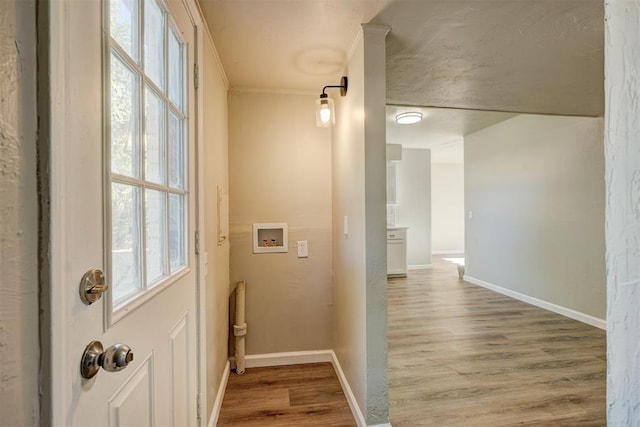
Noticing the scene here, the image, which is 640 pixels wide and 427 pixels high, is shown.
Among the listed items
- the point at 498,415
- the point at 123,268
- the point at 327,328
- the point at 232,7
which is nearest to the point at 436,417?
the point at 498,415

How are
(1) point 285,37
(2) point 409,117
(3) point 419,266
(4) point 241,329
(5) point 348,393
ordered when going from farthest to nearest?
1. (3) point 419,266
2. (2) point 409,117
3. (4) point 241,329
4. (5) point 348,393
5. (1) point 285,37

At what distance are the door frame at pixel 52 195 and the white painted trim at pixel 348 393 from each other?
5.12 ft

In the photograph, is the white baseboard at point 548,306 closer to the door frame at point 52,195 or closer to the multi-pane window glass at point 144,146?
the multi-pane window glass at point 144,146

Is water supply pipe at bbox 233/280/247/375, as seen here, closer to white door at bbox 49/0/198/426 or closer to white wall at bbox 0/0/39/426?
white door at bbox 49/0/198/426

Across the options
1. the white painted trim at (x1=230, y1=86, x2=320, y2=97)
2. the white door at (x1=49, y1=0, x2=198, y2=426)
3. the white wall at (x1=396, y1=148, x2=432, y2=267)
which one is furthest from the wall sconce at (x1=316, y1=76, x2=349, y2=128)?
the white wall at (x1=396, y1=148, x2=432, y2=267)

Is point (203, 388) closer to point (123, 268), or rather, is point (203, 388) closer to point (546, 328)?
point (123, 268)

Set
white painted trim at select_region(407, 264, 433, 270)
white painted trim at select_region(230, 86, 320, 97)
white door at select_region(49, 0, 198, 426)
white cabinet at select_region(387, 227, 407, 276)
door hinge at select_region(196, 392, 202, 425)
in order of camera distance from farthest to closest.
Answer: white painted trim at select_region(407, 264, 433, 270)
white cabinet at select_region(387, 227, 407, 276)
white painted trim at select_region(230, 86, 320, 97)
door hinge at select_region(196, 392, 202, 425)
white door at select_region(49, 0, 198, 426)

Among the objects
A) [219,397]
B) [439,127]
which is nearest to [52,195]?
[219,397]

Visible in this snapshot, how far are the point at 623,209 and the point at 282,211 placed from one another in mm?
2073

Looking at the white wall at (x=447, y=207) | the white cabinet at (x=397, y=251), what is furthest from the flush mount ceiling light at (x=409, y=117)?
the white wall at (x=447, y=207)

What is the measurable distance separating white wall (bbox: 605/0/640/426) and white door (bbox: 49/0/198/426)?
950 millimetres

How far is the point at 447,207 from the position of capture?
26.8 ft

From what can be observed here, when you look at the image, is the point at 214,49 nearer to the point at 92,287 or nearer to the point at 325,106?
the point at 325,106

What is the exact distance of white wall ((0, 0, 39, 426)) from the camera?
451mm
